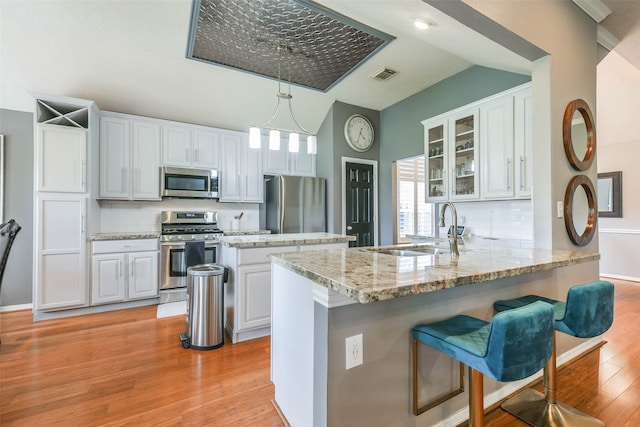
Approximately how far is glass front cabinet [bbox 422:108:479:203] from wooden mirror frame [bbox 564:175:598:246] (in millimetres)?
971

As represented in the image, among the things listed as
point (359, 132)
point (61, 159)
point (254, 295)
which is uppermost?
point (359, 132)

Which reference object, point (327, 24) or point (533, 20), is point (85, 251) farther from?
point (533, 20)

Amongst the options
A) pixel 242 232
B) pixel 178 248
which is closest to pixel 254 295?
pixel 178 248

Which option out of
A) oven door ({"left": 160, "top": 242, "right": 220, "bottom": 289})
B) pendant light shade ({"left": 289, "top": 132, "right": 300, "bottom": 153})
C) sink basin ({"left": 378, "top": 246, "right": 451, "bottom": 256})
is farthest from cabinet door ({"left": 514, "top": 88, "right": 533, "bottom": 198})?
oven door ({"left": 160, "top": 242, "right": 220, "bottom": 289})

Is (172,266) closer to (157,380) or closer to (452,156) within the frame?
(157,380)

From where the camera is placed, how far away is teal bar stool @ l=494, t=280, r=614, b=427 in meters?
1.48

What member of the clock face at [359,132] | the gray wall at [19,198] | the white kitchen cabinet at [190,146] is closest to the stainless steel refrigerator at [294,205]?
the clock face at [359,132]

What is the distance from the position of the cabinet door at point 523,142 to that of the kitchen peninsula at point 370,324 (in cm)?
132

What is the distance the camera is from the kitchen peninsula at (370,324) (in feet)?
3.92

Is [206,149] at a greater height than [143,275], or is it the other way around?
[206,149]

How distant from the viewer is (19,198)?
345 centimetres

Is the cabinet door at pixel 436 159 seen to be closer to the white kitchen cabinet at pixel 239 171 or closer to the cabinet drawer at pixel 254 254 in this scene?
the cabinet drawer at pixel 254 254

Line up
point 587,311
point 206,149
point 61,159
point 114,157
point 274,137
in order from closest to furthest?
point 587,311 < point 274,137 < point 61,159 < point 114,157 < point 206,149

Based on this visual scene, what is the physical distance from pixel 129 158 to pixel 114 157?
161 millimetres
